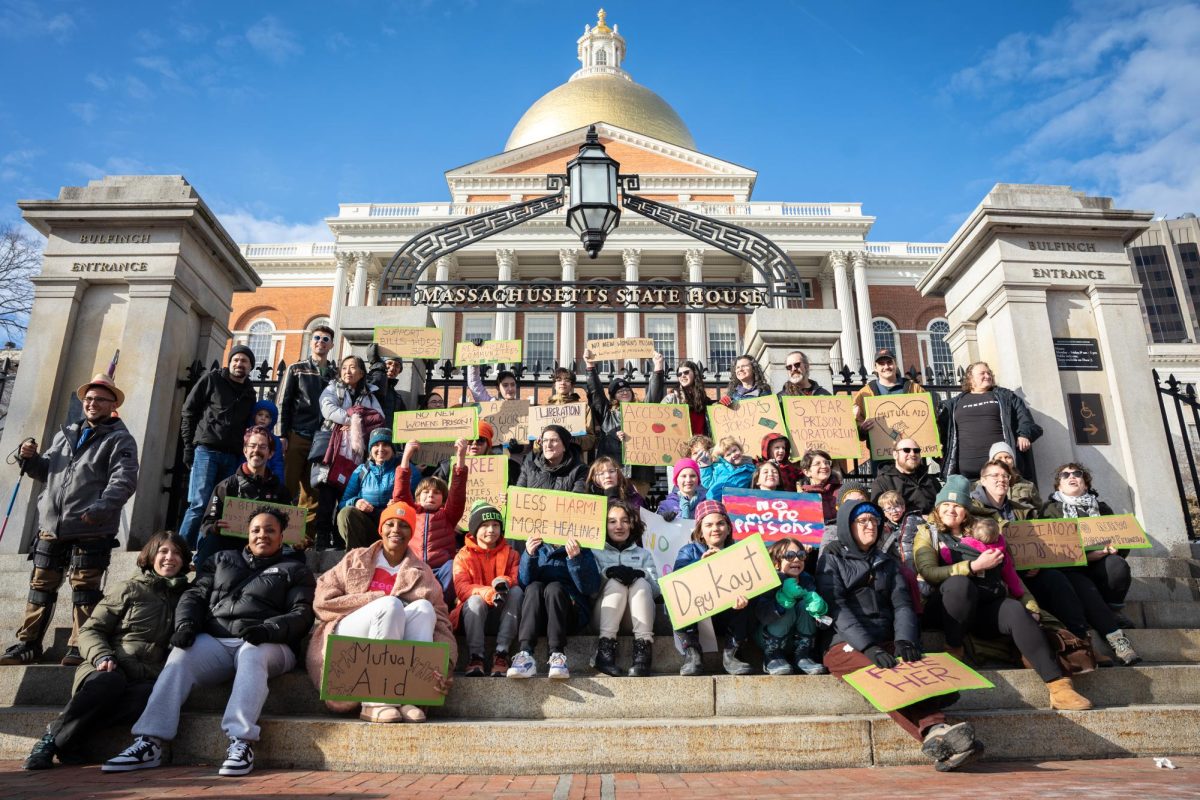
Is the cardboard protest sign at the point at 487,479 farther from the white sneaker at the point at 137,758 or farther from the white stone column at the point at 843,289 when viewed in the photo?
the white stone column at the point at 843,289

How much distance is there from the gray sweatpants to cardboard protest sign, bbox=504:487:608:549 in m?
1.67

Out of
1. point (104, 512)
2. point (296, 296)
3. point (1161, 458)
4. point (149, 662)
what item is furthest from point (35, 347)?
point (296, 296)

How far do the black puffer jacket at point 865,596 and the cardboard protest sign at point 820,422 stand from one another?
214cm

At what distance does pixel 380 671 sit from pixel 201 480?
3.01 m

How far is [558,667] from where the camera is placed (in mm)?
4512

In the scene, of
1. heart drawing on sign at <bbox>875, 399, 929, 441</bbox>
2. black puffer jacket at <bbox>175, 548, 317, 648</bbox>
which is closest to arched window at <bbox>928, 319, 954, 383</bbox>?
heart drawing on sign at <bbox>875, 399, 929, 441</bbox>

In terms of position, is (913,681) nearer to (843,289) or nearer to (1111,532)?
(1111,532)

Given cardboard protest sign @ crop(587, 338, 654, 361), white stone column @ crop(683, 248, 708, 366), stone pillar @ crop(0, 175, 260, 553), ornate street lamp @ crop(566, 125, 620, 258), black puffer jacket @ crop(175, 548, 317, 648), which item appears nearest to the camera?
black puffer jacket @ crop(175, 548, 317, 648)

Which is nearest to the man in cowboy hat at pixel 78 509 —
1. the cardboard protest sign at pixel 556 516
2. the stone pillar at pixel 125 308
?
the stone pillar at pixel 125 308

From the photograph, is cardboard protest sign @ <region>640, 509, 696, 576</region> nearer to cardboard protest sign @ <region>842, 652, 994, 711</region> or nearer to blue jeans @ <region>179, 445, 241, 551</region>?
cardboard protest sign @ <region>842, 652, 994, 711</region>

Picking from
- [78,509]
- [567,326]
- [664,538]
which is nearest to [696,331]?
[567,326]

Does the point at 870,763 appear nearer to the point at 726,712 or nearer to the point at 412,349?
the point at 726,712

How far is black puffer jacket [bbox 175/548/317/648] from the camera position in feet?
15.0

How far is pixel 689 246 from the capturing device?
39.5 metres
